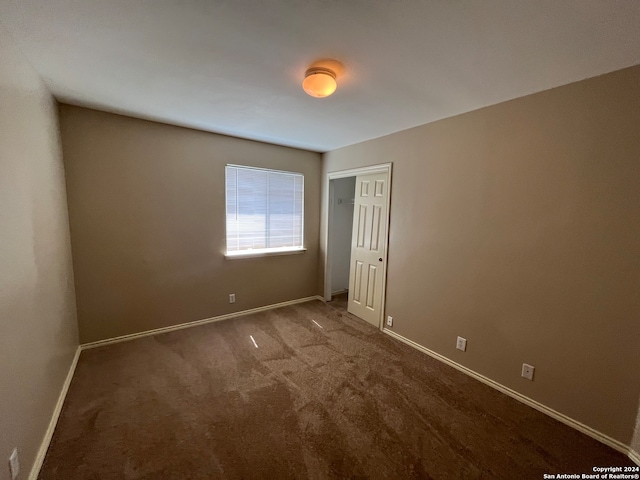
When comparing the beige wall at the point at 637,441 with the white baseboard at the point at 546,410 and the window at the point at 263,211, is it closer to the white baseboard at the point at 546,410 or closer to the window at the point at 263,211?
the white baseboard at the point at 546,410

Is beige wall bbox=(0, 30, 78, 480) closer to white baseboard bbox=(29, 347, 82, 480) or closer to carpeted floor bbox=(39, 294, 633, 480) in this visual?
white baseboard bbox=(29, 347, 82, 480)

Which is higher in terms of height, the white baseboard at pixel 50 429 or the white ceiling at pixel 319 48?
the white ceiling at pixel 319 48

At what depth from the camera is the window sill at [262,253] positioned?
11.5 ft

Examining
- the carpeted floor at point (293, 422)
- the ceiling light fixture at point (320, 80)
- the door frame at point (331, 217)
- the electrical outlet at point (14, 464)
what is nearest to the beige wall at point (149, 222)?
the carpeted floor at point (293, 422)

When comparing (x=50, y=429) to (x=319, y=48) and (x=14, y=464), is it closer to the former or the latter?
(x=14, y=464)

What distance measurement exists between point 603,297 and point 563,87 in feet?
4.85

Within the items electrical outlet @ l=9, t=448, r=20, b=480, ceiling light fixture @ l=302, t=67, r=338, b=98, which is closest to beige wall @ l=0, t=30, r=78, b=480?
electrical outlet @ l=9, t=448, r=20, b=480

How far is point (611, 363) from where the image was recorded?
1674mm

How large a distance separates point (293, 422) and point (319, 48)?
8.05 ft

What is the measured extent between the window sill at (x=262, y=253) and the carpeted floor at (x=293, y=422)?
119cm

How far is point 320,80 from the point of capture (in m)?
1.68

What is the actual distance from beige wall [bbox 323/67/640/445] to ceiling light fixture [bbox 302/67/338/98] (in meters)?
1.43

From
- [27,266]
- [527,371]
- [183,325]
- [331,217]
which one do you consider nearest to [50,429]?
[27,266]

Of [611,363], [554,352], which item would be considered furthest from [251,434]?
[611,363]
